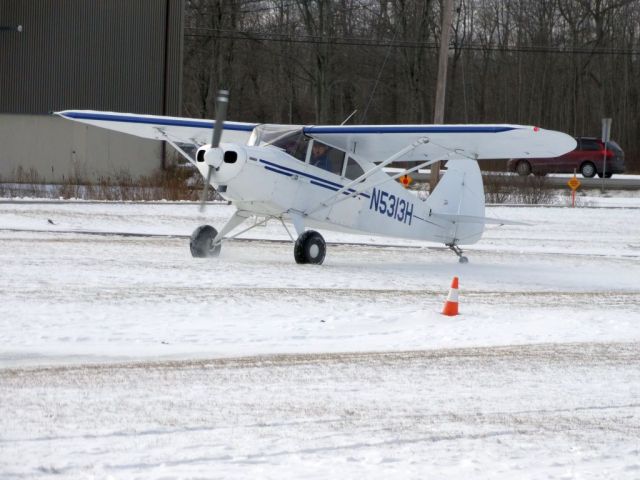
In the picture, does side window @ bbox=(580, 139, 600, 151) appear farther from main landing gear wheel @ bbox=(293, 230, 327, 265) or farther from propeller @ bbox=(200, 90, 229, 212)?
propeller @ bbox=(200, 90, 229, 212)

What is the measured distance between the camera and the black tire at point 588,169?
46.6 metres

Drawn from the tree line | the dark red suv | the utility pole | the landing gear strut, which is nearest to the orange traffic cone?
the landing gear strut

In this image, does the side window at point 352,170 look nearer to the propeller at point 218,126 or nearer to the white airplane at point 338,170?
the white airplane at point 338,170

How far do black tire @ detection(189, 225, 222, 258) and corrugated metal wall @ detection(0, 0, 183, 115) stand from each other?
73.1ft

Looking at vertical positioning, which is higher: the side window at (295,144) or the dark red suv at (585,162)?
the dark red suv at (585,162)

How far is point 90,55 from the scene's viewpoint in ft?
119

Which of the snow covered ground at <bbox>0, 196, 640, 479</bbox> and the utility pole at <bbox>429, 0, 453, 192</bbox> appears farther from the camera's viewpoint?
the utility pole at <bbox>429, 0, 453, 192</bbox>

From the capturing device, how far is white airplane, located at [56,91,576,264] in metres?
13.9

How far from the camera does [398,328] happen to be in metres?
10.1

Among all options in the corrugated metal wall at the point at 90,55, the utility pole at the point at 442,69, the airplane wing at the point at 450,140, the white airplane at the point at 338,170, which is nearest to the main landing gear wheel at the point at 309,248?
the white airplane at the point at 338,170

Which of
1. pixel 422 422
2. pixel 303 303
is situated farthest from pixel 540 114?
pixel 422 422

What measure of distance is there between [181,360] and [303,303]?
3.36 m

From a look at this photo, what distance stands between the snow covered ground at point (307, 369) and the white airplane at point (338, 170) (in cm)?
73

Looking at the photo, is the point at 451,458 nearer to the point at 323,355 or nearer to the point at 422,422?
the point at 422,422
